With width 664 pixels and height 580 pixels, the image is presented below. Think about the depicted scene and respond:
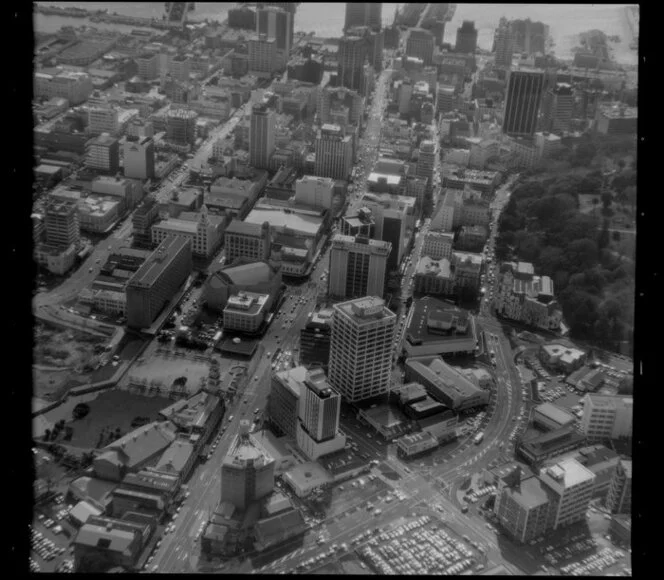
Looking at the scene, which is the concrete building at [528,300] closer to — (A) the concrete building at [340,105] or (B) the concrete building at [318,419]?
(B) the concrete building at [318,419]

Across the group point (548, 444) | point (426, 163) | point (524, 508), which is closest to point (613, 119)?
point (426, 163)

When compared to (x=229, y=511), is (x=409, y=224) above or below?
above

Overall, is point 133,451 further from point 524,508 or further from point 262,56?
point 262,56

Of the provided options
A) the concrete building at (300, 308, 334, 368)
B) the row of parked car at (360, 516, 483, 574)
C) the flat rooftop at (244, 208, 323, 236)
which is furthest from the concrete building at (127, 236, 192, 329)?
the row of parked car at (360, 516, 483, 574)

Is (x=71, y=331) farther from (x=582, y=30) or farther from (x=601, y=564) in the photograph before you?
(x=582, y=30)

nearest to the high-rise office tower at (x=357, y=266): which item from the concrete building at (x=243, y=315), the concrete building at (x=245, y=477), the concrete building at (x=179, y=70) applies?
the concrete building at (x=243, y=315)

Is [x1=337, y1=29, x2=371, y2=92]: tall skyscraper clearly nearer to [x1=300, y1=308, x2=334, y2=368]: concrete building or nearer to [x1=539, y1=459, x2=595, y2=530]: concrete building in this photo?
[x1=300, y1=308, x2=334, y2=368]: concrete building

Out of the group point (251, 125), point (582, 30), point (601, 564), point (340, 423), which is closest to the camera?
point (601, 564)

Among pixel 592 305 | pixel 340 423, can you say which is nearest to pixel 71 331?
pixel 340 423
